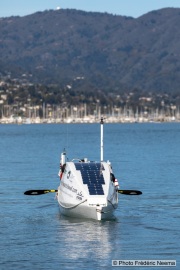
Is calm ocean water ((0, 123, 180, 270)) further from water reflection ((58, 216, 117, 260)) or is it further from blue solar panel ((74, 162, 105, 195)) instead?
blue solar panel ((74, 162, 105, 195))

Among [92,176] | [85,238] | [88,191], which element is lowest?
[85,238]

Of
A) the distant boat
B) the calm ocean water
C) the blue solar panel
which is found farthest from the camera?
the blue solar panel

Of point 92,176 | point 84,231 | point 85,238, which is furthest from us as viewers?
point 92,176

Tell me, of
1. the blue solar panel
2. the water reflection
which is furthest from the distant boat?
the water reflection

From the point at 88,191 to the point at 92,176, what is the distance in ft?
5.94

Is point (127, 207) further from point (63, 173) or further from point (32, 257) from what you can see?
point (32, 257)

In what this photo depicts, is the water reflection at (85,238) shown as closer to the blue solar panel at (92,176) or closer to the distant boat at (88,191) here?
the distant boat at (88,191)

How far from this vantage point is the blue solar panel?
52.5 meters

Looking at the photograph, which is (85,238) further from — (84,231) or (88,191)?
(88,191)

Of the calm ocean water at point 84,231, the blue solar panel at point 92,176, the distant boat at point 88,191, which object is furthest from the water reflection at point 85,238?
the blue solar panel at point 92,176

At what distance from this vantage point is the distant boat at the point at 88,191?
52000 mm

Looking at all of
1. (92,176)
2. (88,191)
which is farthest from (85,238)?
(92,176)

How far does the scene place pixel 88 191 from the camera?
172ft

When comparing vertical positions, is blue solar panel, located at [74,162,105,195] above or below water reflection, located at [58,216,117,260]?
above
